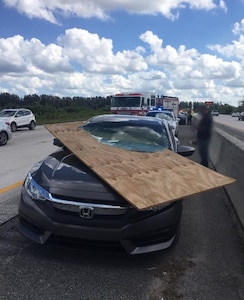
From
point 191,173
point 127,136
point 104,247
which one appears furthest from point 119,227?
point 127,136

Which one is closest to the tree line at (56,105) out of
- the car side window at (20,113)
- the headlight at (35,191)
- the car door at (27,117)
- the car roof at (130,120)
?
the car door at (27,117)

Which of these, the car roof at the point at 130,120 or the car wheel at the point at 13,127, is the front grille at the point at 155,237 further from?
the car wheel at the point at 13,127

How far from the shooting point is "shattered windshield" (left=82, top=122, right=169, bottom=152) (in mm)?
5914

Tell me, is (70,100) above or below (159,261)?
below

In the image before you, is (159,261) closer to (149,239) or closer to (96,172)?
(149,239)

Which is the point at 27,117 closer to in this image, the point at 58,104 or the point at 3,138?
the point at 3,138

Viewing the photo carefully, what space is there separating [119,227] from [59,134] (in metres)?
2.79

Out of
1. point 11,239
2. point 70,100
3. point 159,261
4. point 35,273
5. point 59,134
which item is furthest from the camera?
point 70,100

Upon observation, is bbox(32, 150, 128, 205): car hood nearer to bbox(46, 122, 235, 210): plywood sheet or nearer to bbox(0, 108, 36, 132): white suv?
bbox(46, 122, 235, 210): plywood sheet

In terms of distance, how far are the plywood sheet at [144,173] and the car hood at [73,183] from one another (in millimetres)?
81

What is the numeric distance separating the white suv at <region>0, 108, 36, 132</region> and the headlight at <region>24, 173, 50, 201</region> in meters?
24.1

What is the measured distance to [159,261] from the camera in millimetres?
4223

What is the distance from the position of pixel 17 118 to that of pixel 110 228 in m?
26.6

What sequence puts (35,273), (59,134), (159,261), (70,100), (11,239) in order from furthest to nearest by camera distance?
(70,100)
(59,134)
(11,239)
(159,261)
(35,273)
